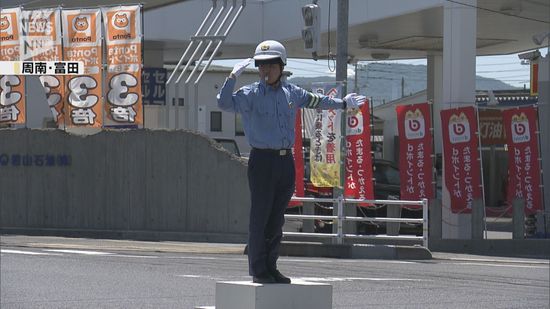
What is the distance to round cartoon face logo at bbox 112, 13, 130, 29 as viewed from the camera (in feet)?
75.4

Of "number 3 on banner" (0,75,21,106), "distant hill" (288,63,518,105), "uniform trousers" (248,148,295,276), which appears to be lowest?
"uniform trousers" (248,148,295,276)

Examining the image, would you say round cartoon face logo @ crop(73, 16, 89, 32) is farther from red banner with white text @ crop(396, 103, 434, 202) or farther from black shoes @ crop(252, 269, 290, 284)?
black shoes @ crop(252, 269, 290, 284)

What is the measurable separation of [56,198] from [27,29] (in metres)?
3.72

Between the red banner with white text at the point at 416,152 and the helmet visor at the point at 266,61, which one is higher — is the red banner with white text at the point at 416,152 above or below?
below

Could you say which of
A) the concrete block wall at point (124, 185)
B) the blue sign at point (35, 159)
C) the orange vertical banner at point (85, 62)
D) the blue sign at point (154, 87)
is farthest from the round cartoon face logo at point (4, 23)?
the blue sign at point (154, 87)

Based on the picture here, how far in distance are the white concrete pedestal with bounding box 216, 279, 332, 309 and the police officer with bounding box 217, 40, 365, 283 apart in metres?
0.18

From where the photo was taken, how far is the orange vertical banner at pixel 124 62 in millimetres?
22938

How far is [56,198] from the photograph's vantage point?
23.5m

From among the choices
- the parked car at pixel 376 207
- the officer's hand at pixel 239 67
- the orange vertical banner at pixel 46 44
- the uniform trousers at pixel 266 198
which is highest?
the orange vertical banner at pixel 46 44

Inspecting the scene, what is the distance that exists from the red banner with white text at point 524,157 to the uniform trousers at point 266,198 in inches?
573

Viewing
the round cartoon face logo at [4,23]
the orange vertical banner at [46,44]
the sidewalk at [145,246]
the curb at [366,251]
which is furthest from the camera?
the round cartoon face logo at [4,23]

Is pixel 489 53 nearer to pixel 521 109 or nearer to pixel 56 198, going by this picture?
pixel 521 109

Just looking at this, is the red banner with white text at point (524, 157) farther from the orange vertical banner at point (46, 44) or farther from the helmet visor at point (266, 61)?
the helmet visor at point (266, 61)

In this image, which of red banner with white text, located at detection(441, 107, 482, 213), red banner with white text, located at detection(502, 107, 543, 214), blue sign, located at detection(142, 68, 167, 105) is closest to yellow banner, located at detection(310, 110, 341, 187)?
red banner with white text, located at detection(441, 107, 482, 213)
